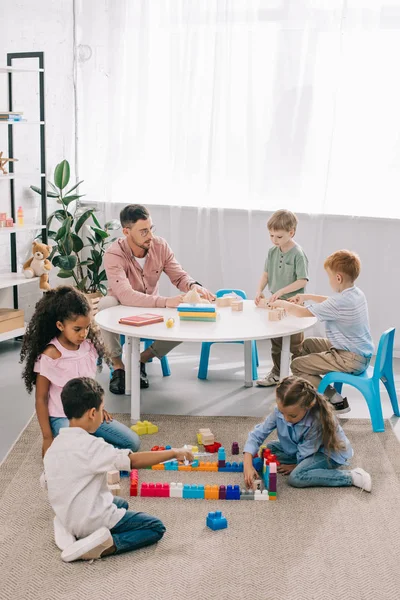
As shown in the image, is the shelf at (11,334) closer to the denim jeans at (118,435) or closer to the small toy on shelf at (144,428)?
the small toy on shelf at (144,428)

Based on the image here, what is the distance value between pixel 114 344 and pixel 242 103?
7.59 ft

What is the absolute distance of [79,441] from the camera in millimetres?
2678

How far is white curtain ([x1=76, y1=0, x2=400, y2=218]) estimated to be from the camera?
557cm

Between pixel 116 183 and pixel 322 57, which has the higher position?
pixel 322 57

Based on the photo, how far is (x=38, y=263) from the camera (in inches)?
213

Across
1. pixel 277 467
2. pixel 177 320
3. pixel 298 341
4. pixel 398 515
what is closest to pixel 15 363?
pixel 177 320

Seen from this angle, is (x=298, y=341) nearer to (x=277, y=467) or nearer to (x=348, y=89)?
(x=277, y=467)

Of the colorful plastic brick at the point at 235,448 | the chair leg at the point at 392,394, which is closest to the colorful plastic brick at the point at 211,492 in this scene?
the colorful plastic brick at the point at 235,448

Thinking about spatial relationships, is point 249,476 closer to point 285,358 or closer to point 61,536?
point 61,536

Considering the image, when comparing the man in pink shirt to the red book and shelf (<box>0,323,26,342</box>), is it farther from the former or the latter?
shelf (<box>0,323,26,342</box>)

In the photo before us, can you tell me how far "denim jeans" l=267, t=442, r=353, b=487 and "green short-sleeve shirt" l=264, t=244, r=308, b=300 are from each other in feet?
5.00

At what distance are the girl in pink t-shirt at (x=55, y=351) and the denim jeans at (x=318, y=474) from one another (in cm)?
89

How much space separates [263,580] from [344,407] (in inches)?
72.0

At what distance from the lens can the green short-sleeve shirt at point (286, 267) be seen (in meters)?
4.68
